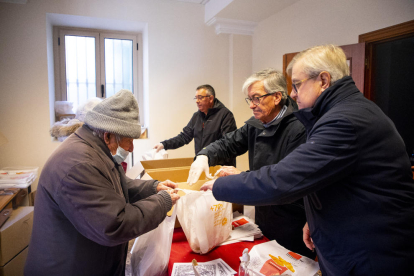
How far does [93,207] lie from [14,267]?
1.76 meters

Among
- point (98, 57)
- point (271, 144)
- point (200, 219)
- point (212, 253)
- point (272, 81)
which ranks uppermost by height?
point (98, 57)

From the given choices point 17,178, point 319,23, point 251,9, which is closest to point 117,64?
point 251,9

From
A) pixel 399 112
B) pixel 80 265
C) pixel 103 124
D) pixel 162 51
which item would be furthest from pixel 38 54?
pixel 399 112

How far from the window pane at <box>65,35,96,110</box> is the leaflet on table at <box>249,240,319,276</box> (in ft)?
11.6

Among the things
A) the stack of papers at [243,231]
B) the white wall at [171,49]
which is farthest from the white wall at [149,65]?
the stack of papers at [243,231]

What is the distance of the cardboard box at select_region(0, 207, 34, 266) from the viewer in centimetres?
192

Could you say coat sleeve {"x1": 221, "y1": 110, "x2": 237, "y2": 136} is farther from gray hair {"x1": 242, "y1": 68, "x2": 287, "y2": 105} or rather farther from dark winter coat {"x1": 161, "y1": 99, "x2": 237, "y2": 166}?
gray hair {"x1": 242, "y1": 68, "x2": 287, "y2": 105}

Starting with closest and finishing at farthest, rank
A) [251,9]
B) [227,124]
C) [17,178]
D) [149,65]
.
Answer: [17,178] < [227,124] < [251,9] < [149,65]

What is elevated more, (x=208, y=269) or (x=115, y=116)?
(x=115, y=116)

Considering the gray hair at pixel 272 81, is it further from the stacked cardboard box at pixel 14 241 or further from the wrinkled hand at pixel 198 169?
the stacked cardboard box at pixel 14 241

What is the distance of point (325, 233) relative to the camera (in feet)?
3.08

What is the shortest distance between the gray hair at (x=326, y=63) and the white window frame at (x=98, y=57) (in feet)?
11.4

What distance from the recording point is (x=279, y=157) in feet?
4.86

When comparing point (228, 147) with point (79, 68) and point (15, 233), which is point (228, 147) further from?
point (79, 68)
